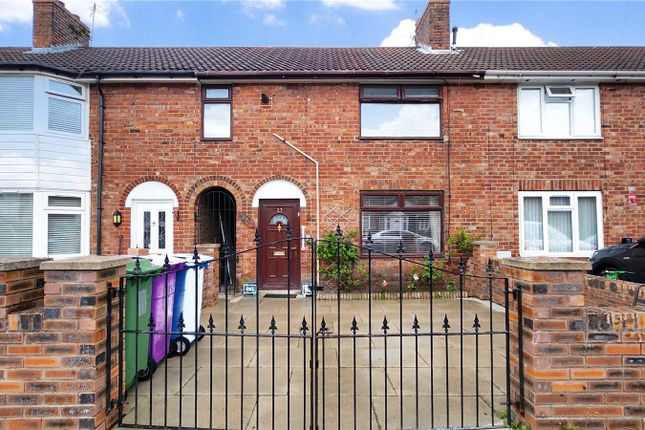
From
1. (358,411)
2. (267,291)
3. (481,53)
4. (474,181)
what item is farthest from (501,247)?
(358,411)

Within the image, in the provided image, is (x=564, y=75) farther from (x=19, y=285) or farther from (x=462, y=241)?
(x=19, y=285)

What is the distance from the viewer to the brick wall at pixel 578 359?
2.60 m

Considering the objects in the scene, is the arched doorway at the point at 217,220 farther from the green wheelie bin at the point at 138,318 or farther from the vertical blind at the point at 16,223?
the green wheelie bin at the point at 138,318

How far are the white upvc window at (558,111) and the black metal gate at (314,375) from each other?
5.59 meters

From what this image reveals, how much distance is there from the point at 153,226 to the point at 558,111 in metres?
10.3

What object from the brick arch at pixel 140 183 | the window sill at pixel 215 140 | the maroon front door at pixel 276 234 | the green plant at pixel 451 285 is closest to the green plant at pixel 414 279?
the green plant at pixel 451 285

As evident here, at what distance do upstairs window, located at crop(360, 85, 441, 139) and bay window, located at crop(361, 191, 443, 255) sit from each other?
151 centimetres

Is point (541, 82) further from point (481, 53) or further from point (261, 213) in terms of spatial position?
point (261, 213)

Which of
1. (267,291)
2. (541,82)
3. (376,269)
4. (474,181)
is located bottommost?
(267,291)

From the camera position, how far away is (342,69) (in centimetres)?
902

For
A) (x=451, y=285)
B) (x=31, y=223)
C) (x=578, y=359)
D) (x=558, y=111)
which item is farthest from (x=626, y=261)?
(x=31, y=223)

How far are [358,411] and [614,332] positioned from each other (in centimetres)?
198

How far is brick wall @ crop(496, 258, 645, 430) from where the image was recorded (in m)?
2.60

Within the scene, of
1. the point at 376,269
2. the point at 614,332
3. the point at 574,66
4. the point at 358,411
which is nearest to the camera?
the point at 614,332
